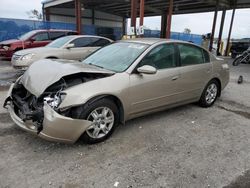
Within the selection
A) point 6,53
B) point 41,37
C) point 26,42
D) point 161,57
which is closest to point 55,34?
point 41,37

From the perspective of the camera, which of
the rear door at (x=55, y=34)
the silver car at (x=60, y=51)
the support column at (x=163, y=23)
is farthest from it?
the support column at (x=163, y=23)

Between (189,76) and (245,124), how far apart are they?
138 cm

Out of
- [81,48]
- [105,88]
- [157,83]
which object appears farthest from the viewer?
[81,48]

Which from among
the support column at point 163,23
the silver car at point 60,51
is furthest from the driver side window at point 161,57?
the support column at point 163,23

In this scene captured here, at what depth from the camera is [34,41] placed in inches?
442

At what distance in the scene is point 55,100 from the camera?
119 inches

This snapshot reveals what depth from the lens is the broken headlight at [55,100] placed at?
2.97 meters

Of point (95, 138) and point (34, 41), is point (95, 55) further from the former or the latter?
point (34, 41)

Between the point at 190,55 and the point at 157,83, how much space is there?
121cm

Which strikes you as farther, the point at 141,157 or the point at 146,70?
the point at 146,70

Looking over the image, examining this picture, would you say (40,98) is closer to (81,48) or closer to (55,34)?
(81,48)

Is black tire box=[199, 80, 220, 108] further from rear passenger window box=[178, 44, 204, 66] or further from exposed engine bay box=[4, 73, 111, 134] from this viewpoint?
exposed engine bay box=[4, 73, 111, 134]

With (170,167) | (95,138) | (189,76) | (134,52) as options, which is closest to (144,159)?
(170,167)

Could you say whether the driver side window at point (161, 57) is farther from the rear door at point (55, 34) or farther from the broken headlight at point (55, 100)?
the rear door at point (55, 34)
